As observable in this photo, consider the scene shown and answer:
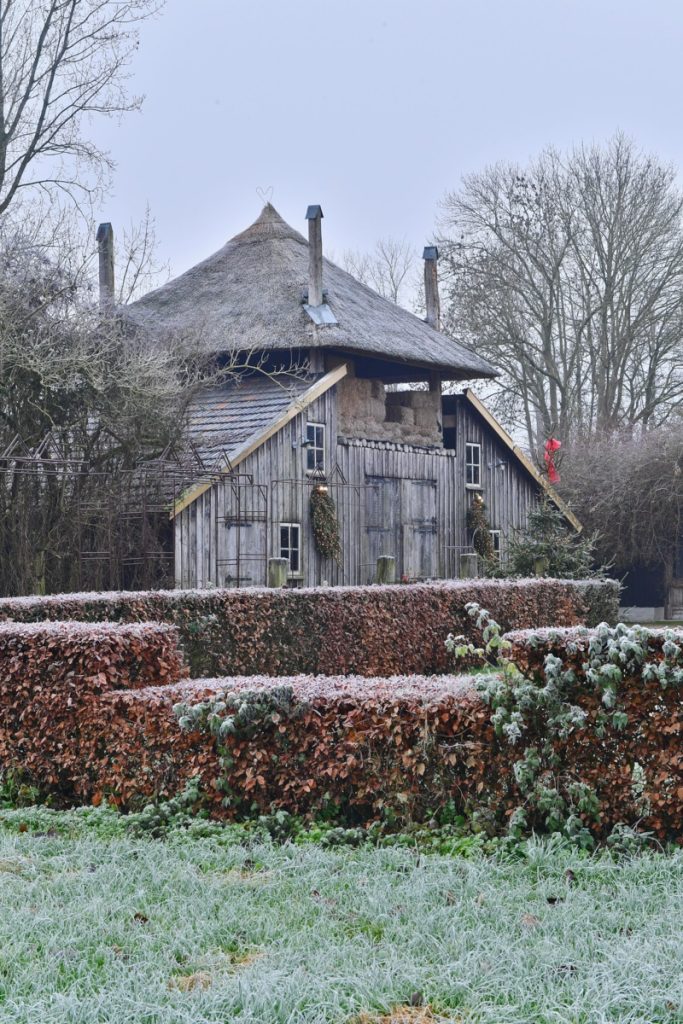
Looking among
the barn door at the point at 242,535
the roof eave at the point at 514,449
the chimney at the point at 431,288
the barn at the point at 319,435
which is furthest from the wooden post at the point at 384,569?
the chimney at the point at 431,288

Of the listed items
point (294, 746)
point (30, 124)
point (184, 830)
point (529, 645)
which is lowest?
point (184, 830)

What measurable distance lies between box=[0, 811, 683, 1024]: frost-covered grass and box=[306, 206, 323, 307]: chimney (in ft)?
66.7

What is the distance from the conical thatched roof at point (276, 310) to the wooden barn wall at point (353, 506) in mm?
1345

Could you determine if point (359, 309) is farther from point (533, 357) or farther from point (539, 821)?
point (539, 821)

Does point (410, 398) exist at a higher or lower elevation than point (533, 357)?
lower

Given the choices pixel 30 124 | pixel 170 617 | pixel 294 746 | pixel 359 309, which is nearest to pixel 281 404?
pixel 359 309

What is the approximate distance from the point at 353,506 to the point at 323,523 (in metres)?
1.41

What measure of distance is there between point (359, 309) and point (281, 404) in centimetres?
Answer: 478

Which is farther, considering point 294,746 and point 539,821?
point 294,746

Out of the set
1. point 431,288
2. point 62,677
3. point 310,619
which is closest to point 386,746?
point 62,677

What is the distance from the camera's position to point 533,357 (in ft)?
135

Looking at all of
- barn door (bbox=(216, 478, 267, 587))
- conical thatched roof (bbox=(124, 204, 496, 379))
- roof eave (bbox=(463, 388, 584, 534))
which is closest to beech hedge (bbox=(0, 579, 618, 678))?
barn door (bbox=(216, 478, 267, 587))

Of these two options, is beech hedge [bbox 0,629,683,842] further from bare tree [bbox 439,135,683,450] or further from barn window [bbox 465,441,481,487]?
bare tree [bbox 439,135,683,450]

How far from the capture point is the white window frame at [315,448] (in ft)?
77.9
